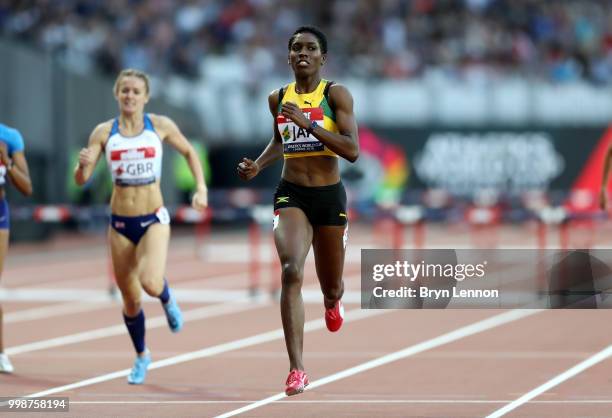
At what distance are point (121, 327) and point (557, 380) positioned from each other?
5570 millimetres

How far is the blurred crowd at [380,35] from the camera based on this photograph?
32719mm

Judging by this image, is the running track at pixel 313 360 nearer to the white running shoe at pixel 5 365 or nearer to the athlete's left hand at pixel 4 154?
the white running shoe at pixel 5 365

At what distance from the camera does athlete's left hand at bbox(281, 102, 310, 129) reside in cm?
861

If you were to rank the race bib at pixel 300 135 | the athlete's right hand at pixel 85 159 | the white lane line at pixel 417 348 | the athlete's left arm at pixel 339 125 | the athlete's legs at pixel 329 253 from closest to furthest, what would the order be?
1. the athlete's left arm at pixel 339 125
2. the race bib at pixel 300 135
3. the athlete's legs at pixel 329 253
4. the white lane line at pixel 417 348
5. the athlete's right hand at pixel 85 159

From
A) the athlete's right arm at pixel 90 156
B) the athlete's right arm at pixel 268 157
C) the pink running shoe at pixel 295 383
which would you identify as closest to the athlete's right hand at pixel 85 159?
the athlete's right arm at pixel 90 156

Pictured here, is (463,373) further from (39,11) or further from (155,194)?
(39,11)

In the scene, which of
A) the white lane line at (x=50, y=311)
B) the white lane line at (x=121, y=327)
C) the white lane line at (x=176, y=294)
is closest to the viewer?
the white lane line at (x=121, y=327)

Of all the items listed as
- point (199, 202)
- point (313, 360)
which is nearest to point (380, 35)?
point (313, 360)

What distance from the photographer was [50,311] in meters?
16.3

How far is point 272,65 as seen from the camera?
33125 millimetres

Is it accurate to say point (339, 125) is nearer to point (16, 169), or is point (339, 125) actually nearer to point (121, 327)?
point (16, 169)

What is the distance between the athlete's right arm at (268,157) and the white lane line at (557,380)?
6.98 feet

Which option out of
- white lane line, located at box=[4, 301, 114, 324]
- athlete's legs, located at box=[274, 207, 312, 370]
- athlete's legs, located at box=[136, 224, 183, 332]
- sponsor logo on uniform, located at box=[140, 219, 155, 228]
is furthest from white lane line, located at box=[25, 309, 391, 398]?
white lane line, located at box=[4, 301, 114, 324]

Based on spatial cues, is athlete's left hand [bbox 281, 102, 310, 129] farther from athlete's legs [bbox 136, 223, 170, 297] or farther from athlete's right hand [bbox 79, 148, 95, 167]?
athlete's legs [bbox 136, 223, 170, 297]
